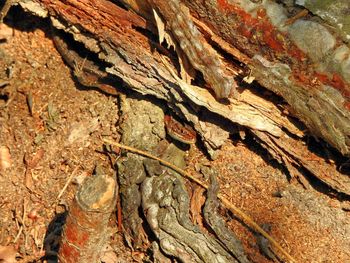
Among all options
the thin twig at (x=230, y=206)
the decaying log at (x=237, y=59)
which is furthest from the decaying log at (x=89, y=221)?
the decaying log at (x=237, y=59)

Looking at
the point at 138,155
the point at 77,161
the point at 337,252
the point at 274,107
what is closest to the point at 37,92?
the point at 77,161

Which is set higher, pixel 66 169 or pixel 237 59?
pixel 237 59

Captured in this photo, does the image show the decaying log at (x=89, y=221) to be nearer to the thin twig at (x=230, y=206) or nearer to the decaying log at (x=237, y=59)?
the thin twig at (x=230, y=206)

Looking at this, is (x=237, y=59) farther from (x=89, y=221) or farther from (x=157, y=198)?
(x=89, y=221)

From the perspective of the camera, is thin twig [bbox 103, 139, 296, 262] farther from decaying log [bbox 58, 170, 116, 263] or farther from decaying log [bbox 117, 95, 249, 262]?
decaying log [bbox 58, 170, 116, 263]

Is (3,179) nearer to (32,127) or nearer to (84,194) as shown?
(32,127)

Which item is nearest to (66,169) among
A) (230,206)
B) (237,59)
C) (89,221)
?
(89,221)
